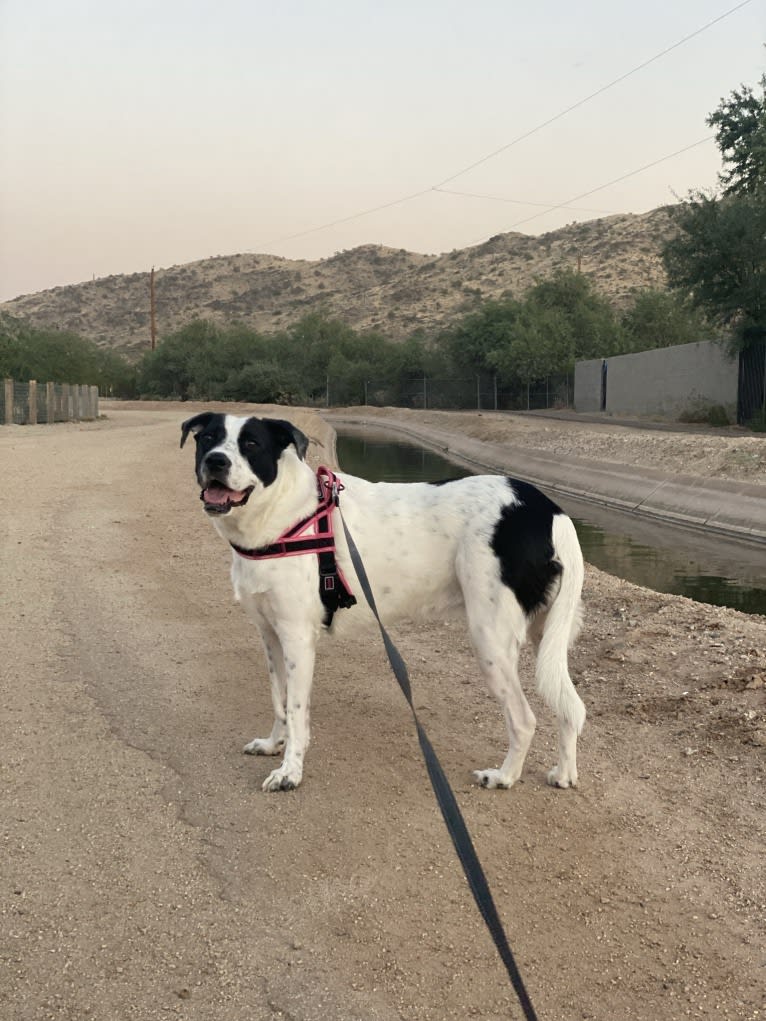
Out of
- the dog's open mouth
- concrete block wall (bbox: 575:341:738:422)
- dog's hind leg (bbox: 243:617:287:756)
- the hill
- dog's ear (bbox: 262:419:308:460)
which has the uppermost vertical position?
the hill

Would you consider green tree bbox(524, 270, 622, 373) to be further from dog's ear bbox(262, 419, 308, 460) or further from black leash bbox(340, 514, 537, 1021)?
black leash bbox(340, 514, 537, 1021)

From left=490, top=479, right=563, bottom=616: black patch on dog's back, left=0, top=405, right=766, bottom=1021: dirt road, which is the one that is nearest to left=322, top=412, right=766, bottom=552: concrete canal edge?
left=0, top=405, right=766, bottom=1021: dirt road

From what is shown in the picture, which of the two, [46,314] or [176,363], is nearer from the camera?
[176,363]

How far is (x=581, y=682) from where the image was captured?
269 inches

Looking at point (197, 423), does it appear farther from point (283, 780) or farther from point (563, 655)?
point (563, 655)

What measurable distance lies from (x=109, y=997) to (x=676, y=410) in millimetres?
39566

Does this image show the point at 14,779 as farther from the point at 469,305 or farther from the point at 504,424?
the point at 469,305

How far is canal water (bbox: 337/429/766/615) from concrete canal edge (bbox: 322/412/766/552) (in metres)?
0.49

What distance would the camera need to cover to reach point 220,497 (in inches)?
181

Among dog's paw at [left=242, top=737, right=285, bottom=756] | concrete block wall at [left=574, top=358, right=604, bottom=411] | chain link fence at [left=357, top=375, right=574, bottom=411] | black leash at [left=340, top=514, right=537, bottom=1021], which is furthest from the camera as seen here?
chain link fence at [left=357, top=375, right=574, bottom=411]

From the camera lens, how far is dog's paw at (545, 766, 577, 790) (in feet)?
16.0

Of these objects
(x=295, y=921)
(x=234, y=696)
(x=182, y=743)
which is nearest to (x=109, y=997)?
(x=295, y=921)

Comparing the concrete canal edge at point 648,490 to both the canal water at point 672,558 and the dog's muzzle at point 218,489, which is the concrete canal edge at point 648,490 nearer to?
the canal water at point 672,558

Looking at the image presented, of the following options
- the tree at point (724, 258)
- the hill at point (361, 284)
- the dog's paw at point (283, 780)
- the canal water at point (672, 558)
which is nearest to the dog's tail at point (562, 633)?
the dog's paw at point (283, 780)
